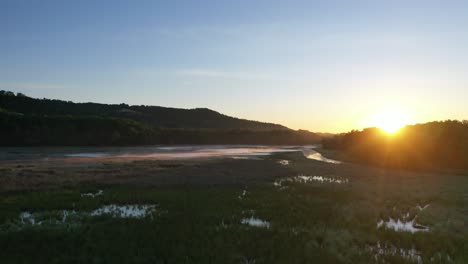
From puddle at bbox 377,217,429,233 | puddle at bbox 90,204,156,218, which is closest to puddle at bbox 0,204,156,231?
puddle at bbox 90,204,156,218

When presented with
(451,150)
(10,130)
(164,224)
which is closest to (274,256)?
(164,224)

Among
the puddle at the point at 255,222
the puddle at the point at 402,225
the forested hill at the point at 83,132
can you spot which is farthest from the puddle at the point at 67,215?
the forested hill at the point at 83,132

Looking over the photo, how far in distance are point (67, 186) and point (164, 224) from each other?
47.8 feet

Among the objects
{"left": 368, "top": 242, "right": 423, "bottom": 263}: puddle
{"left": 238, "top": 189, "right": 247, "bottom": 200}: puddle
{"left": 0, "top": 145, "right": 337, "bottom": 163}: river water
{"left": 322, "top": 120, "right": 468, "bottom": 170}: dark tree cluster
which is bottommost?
{"left": 368, "top": 242, "right": 423, "bottom": 263}: puddle

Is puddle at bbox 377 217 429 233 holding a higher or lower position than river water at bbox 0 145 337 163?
lower

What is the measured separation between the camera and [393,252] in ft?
48.0

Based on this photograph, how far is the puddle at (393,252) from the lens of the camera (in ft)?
46.0

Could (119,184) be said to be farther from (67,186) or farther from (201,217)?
(201,217)

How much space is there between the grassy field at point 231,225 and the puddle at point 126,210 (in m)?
0.41

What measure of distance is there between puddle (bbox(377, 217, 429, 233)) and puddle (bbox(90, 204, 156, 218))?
38.0 ft

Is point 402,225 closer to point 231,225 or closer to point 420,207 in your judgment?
point 420,207

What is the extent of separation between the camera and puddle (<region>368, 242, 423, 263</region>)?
14011mm

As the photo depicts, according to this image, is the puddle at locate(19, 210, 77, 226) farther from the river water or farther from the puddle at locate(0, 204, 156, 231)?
the river water

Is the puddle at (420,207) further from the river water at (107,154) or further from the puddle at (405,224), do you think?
→ the river water at (107,154)
